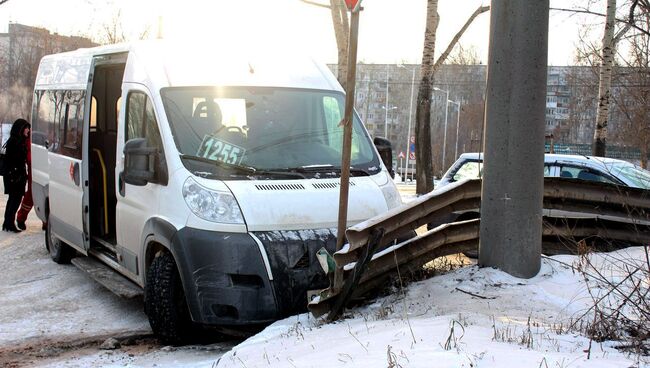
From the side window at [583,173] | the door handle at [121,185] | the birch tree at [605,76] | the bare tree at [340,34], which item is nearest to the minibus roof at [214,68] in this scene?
the door handle at [121,185]

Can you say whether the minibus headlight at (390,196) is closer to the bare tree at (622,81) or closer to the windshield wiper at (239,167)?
the windshield wiper at (239,167)

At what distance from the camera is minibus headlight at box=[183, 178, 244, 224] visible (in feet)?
17.5

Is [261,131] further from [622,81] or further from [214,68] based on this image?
[622,81]

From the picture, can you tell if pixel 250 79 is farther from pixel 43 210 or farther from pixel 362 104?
pixel 362 104

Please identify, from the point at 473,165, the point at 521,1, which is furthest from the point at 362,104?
the point at 521,1

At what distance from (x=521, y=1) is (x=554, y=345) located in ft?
8.91

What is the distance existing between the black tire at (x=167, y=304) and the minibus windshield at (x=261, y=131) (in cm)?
92

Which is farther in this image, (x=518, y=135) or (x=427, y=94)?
(x=427, y=94)

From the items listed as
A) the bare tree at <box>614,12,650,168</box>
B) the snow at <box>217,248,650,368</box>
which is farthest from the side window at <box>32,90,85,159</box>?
the bare tree at <box>614,12,650,168</box>

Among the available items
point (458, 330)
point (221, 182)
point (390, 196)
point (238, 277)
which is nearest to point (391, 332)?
point (458, 330)

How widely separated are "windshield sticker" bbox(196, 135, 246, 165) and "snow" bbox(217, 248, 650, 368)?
59.4 inches

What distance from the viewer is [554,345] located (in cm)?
378

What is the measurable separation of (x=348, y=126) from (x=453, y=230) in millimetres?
1550

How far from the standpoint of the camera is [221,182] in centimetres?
554
